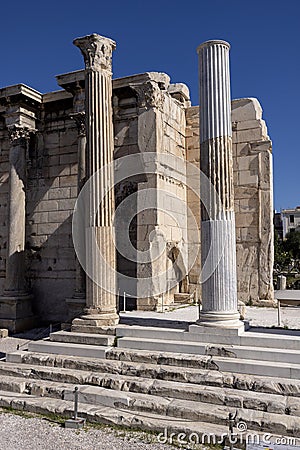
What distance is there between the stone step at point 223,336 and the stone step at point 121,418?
6.20ft

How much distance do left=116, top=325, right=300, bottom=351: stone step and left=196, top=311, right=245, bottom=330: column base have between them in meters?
0.11

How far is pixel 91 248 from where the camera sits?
980 cm

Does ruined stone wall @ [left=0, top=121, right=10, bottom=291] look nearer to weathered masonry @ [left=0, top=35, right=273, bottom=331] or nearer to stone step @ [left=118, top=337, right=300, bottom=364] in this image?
weathered masonry @ [left=0, top=35, right=273, bottom=331]

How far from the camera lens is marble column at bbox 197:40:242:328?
325 inches

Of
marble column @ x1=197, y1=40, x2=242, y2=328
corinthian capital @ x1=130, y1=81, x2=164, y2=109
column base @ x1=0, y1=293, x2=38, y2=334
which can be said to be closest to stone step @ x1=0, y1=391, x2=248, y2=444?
marble column @ x1=197, y1=40, x2=242, y2=328

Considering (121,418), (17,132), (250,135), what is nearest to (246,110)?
(250,135)

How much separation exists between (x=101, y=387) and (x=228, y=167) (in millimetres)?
4816

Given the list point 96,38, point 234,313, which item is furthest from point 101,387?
point 96,38

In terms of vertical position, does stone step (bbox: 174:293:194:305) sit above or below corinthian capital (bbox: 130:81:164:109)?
below

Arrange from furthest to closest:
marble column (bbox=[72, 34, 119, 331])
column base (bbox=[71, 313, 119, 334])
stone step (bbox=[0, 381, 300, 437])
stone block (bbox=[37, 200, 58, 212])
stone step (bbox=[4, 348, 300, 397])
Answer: stone block (bbox=[37, 200, 58, 212]) → marble column (bbox=[72, 34, 119, 331]) → column base (bbox=[71, 313, 119, 334]) → stone step (bbox=[4, 348, 300, 397]) → stone step (bbox=[0, 381, 300, 437])

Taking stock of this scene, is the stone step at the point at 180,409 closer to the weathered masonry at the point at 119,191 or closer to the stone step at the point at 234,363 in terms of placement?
the stone step at the point at 234,363

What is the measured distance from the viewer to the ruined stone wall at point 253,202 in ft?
43.4

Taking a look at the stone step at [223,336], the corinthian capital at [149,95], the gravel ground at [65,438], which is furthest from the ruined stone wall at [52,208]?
the gravel ground at [65,438]

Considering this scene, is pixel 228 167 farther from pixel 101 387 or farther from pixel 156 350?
pixel 101 387
